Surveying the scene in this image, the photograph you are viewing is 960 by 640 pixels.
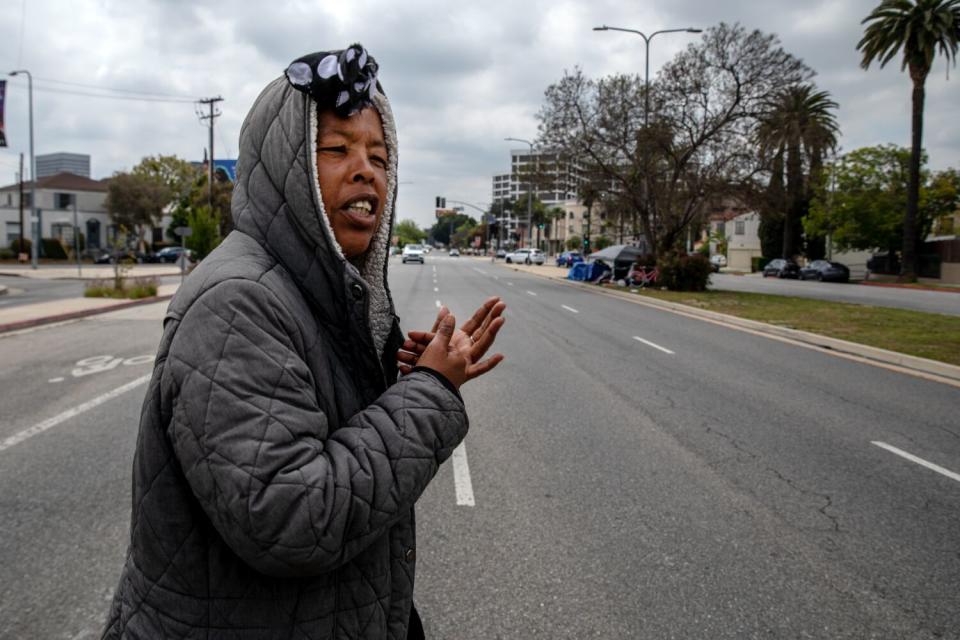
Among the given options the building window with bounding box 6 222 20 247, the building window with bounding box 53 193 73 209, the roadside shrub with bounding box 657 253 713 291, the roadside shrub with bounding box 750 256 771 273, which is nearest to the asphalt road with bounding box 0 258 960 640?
the roadside shrub with bounding box 657 253 713 291

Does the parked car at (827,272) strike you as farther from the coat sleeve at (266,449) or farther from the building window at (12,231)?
the building window at (12,231)

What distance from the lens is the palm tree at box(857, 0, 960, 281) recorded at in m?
37.2

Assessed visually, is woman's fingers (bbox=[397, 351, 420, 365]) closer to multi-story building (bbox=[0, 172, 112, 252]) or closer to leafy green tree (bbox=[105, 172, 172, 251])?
leafy green tree (bbox=[105, 172, 172, 251])

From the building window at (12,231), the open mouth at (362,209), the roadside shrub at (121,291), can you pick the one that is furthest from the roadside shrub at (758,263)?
the building window at (12,231)

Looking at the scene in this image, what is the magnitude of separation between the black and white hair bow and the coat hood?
3 cm

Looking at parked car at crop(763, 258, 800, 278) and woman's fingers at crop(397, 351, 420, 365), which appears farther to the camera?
parked car at crop(763, 258, 800, 278)

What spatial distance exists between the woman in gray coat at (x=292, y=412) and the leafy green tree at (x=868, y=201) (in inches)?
2054

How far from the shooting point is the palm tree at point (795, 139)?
29.2 meters

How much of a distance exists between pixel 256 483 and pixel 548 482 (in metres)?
4.03

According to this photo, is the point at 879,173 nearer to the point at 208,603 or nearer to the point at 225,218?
the point at 225,218

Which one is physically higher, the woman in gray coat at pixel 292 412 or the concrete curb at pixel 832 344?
the woman in gray coat at pixel 292 412

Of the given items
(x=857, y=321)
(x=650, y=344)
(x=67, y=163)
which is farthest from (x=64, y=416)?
(x=67, y=163)

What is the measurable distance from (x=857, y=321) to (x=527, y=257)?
57503 millimetres

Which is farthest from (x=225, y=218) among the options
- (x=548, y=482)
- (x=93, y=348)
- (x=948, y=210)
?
(x=548, y=482)
